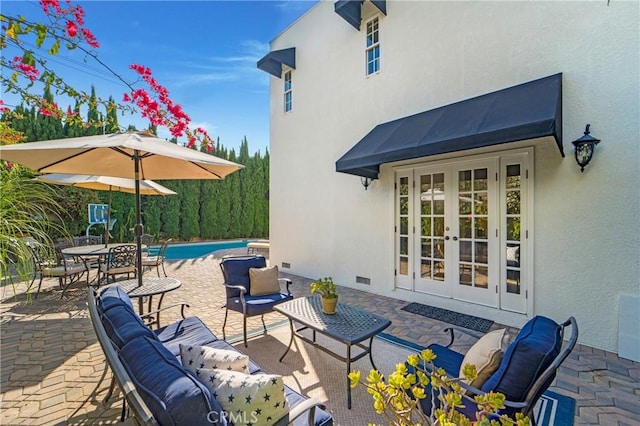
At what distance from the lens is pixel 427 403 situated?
227 centimetres

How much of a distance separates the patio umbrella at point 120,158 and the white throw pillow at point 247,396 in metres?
2.88

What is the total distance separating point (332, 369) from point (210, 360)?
2.22 m

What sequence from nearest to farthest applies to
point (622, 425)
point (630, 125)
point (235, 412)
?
point (235, 412), point (622, 425), point (630, 125)

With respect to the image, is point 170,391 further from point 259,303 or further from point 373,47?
point 373,47

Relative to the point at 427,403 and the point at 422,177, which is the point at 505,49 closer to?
the point at 422,177

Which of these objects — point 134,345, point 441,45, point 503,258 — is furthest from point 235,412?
point 441,45

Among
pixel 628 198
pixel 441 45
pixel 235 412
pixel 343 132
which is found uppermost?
pixel 441 45

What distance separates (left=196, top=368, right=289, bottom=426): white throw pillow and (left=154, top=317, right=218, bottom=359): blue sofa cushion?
1390mm

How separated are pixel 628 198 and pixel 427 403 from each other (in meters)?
4.33

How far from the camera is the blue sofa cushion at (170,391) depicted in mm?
1381

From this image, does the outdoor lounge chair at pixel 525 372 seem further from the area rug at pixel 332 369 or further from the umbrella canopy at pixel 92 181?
the umbrella canopy at pixel 92 181

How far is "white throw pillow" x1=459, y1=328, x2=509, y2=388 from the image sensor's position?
6.90 ft

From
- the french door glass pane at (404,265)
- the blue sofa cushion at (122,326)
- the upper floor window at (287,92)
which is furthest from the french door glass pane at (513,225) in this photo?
the upper floor window at (287,92)

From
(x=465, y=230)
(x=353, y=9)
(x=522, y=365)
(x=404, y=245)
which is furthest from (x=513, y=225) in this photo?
(x=353, y=9)
